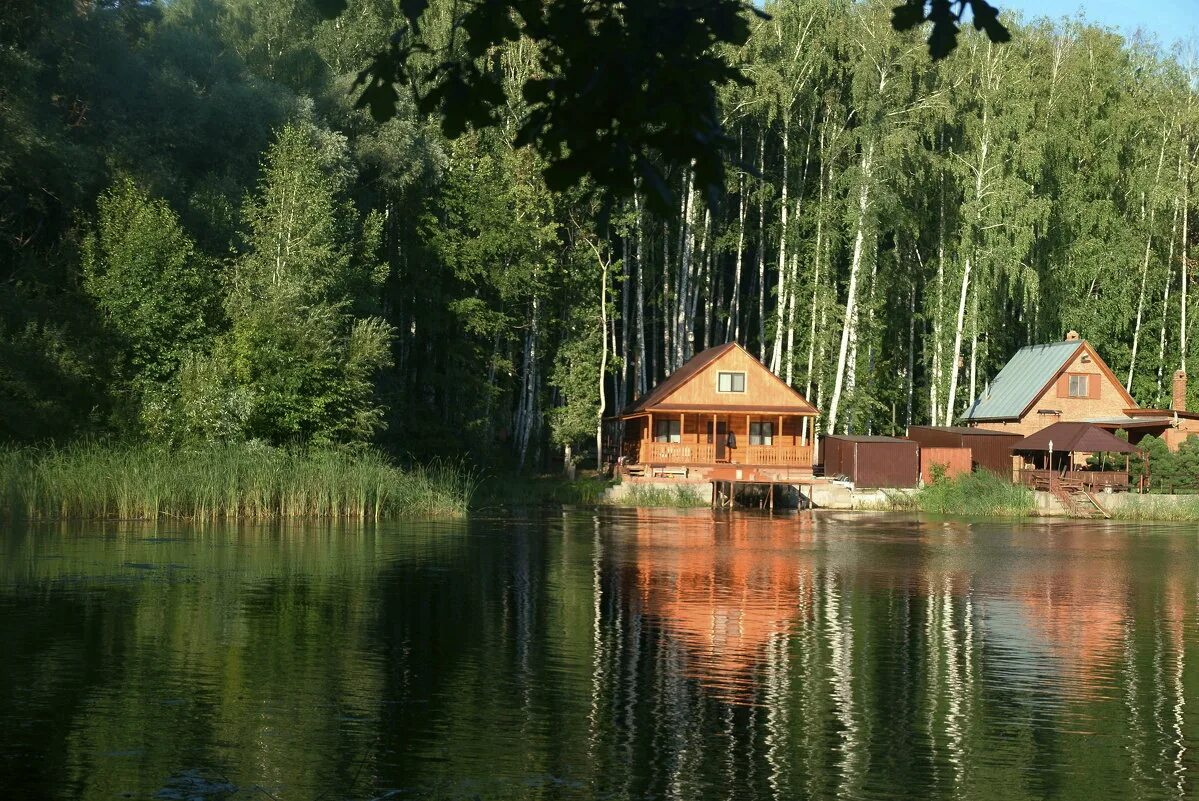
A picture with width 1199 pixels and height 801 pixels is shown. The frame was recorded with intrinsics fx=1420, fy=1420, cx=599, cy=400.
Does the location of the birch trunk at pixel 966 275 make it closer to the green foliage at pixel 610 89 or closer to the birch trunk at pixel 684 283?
the birch trunk at pixel 684 283

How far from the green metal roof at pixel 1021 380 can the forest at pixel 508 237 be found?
1.11 metres

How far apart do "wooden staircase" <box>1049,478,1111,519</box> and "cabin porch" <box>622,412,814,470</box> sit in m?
8.90

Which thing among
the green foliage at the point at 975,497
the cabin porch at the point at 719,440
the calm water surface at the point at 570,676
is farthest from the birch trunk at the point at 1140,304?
the calm water surface at the point at 570,676

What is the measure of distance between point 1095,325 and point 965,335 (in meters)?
8.24

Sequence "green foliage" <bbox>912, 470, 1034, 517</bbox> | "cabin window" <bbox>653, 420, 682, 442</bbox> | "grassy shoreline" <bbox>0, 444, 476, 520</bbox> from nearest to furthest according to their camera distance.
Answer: "grassy shoreline" <bbox>0, 444, 476, 520</bbox>
"green foliage" <bbox>912, 470, 1034, 517</bbox>
"cabin window" <bbox>653, 420, 682, 442</bbox>

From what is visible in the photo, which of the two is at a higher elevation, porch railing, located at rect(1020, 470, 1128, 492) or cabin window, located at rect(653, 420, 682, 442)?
cabin window, located at rect(653, 420, 682, 442)

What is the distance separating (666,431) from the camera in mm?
58156

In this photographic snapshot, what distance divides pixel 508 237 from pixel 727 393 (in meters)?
10.2

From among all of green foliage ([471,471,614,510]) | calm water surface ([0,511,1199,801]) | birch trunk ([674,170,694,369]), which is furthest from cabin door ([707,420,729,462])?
calm water surface ([0,511,1199,801])

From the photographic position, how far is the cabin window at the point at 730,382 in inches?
2135

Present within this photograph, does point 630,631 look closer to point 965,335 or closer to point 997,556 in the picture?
point 997,556

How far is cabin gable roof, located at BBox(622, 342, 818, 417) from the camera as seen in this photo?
A: 5381 centimetres

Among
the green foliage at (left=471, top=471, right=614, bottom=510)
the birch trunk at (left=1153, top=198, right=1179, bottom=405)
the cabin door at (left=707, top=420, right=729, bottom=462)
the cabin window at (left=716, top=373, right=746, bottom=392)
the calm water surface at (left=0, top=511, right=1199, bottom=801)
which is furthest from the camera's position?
the birch trunk at (left=1153, top=198, right=1179, bottom=405)

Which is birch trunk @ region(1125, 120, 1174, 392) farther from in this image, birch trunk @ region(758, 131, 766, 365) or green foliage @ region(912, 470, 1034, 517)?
birch trunk @ region(758, 131, 766, 365)
